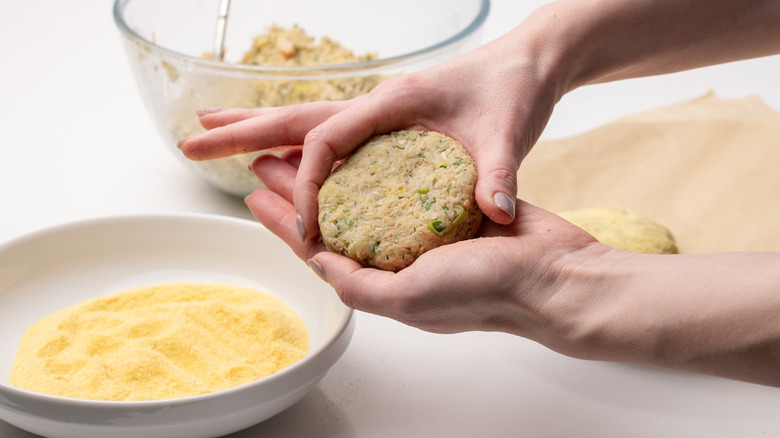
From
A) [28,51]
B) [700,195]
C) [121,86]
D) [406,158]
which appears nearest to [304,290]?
[406,158]

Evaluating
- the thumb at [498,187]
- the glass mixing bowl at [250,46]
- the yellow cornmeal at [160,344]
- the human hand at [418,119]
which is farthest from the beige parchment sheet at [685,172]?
the yellow cornmeal at [160,344]

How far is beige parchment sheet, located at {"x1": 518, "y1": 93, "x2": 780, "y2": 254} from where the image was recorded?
1948mm

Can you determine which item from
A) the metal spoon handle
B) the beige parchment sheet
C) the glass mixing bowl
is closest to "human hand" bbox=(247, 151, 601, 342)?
the glass mixing bowl

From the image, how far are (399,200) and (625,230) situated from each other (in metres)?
0.64

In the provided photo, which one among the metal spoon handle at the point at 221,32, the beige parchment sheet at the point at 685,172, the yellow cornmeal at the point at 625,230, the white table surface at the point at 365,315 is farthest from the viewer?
the metal spoon handle at the point at 221,32

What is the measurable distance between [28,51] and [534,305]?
8.13 feet

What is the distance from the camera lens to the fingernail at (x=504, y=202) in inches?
47.5

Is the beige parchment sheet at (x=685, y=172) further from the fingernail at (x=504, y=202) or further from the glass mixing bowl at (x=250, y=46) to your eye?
the fingernail at (x=504, y=202)

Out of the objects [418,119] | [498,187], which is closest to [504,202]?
[498,187]

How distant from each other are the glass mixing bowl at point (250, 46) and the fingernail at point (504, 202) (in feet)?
2.18

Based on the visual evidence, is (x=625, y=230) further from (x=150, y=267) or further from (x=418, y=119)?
(x=150, y=267)

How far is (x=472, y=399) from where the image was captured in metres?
1.46

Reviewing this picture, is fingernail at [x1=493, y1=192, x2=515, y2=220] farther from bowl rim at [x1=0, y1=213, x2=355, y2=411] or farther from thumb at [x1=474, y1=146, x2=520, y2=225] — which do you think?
bowl rim at [x1=0, y1=213, x2=355, y2=411]

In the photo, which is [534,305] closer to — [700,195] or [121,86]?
[700,195]
